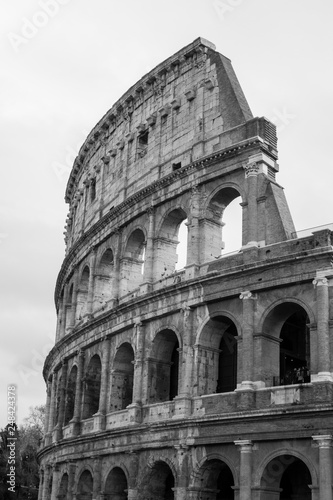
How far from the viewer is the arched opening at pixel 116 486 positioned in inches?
942

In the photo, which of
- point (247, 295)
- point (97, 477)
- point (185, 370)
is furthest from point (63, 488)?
point (247, 295)

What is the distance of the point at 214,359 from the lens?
71.3 feet

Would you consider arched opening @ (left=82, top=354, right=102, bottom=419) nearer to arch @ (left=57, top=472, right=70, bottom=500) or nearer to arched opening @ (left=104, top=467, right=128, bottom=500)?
arch @ (left=57, top=472, right=70, bottom=500)

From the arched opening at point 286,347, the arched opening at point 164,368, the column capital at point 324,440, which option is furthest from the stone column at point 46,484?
the column capital at point 324,440

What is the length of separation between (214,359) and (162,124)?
32.6 ft

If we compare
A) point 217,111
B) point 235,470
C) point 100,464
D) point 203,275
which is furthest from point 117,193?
point 235,470

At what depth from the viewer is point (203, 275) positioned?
21.9 m

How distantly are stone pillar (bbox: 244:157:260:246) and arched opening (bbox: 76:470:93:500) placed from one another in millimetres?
11186

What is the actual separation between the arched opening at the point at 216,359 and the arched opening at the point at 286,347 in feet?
5.07

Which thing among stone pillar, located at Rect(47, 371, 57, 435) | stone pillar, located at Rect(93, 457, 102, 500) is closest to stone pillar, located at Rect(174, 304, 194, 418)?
stone pillar, located at Rect(93, 457, 102, 500)

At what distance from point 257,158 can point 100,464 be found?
11.8m

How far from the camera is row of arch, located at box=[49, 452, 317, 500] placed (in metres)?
18.7

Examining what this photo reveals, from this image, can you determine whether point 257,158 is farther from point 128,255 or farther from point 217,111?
point 128,255

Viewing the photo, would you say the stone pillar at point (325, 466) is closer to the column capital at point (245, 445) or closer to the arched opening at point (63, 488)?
the column capital at point (245, 445)
